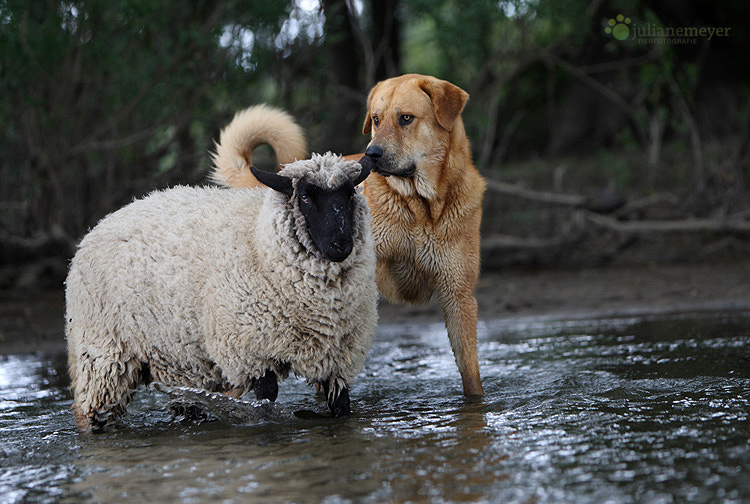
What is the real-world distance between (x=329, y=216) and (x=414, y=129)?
120cm

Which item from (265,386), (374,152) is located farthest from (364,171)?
(265,386)

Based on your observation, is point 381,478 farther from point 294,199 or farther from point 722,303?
point 722,303

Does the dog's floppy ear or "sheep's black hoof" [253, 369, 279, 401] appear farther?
the dog's floppy ear

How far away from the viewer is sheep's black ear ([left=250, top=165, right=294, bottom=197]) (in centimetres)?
495

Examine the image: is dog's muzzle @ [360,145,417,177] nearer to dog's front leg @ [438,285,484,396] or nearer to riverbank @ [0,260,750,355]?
dog's front leg @ [438,285,484,396]

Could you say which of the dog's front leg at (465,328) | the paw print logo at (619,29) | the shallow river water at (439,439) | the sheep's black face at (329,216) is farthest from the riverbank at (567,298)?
the sheep's black face at (329,216)

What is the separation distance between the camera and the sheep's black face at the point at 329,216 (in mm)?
4859

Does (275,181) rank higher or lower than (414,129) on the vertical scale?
lower

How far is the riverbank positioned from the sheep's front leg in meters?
4.47


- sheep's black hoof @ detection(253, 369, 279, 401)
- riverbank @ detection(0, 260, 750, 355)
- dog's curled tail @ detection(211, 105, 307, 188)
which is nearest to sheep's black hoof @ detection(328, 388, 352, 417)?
sheep's black hoof @ detection(253, 369, 279, 401)

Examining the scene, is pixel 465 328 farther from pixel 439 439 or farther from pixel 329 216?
pixel 329 216

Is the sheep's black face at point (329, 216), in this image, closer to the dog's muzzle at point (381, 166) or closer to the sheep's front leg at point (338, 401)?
the dog's muzzle at point (381, 166)

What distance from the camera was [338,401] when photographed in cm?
536

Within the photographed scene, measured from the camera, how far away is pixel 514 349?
7809mm
